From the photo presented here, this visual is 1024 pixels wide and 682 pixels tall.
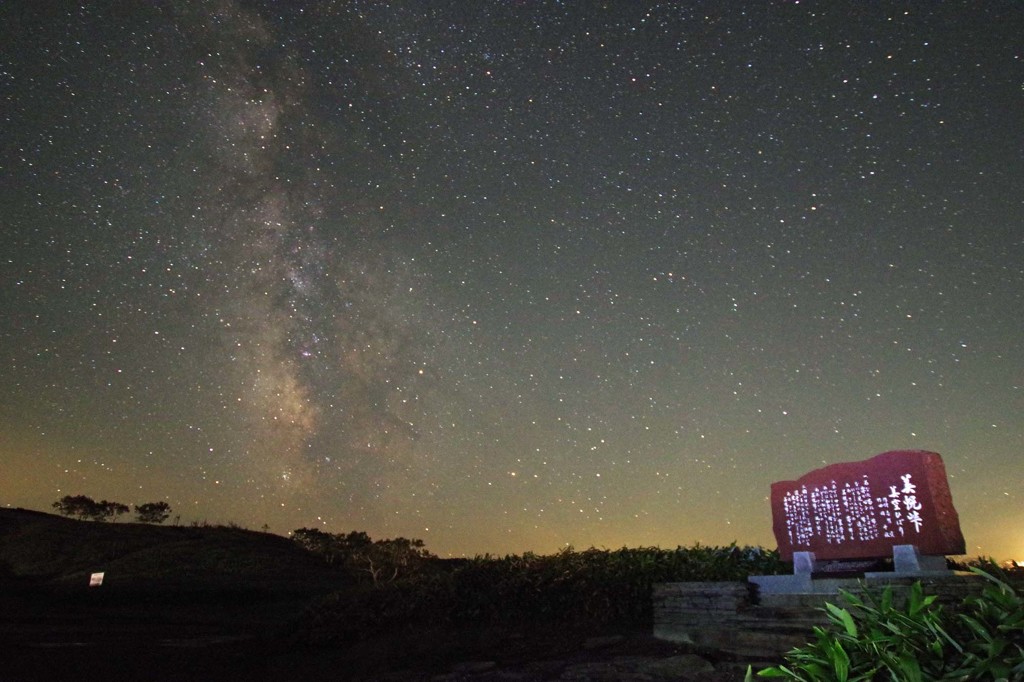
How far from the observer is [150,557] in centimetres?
2438

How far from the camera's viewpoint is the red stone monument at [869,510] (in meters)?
7.21

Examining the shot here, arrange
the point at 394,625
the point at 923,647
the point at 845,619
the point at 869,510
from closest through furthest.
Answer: the point at 923,647 < the point at 845,619 < the point at 869,510 < the point at 394,625

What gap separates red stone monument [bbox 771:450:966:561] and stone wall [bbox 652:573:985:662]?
754 mm

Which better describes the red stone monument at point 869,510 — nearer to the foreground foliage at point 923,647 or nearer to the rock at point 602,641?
the rock at point 602,641

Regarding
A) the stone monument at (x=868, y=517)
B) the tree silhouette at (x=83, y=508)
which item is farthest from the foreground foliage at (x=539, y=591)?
the tree silhouette at (x=83, y=508)

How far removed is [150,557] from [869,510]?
2657cm

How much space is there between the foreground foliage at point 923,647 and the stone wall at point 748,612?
4407 mm

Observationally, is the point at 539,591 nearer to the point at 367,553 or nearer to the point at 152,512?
the point at 367,553

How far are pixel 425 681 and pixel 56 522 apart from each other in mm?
31307

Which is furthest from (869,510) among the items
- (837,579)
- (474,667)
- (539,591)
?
(474,667)

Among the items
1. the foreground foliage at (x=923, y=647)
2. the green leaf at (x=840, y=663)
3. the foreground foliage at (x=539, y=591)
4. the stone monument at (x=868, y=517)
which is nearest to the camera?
the foreground foliage at (x=923, y=647)

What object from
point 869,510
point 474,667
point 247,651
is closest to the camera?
point 869,510

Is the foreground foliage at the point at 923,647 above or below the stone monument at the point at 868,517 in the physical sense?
below

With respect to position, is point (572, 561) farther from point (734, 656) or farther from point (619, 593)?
point (734, 656)
